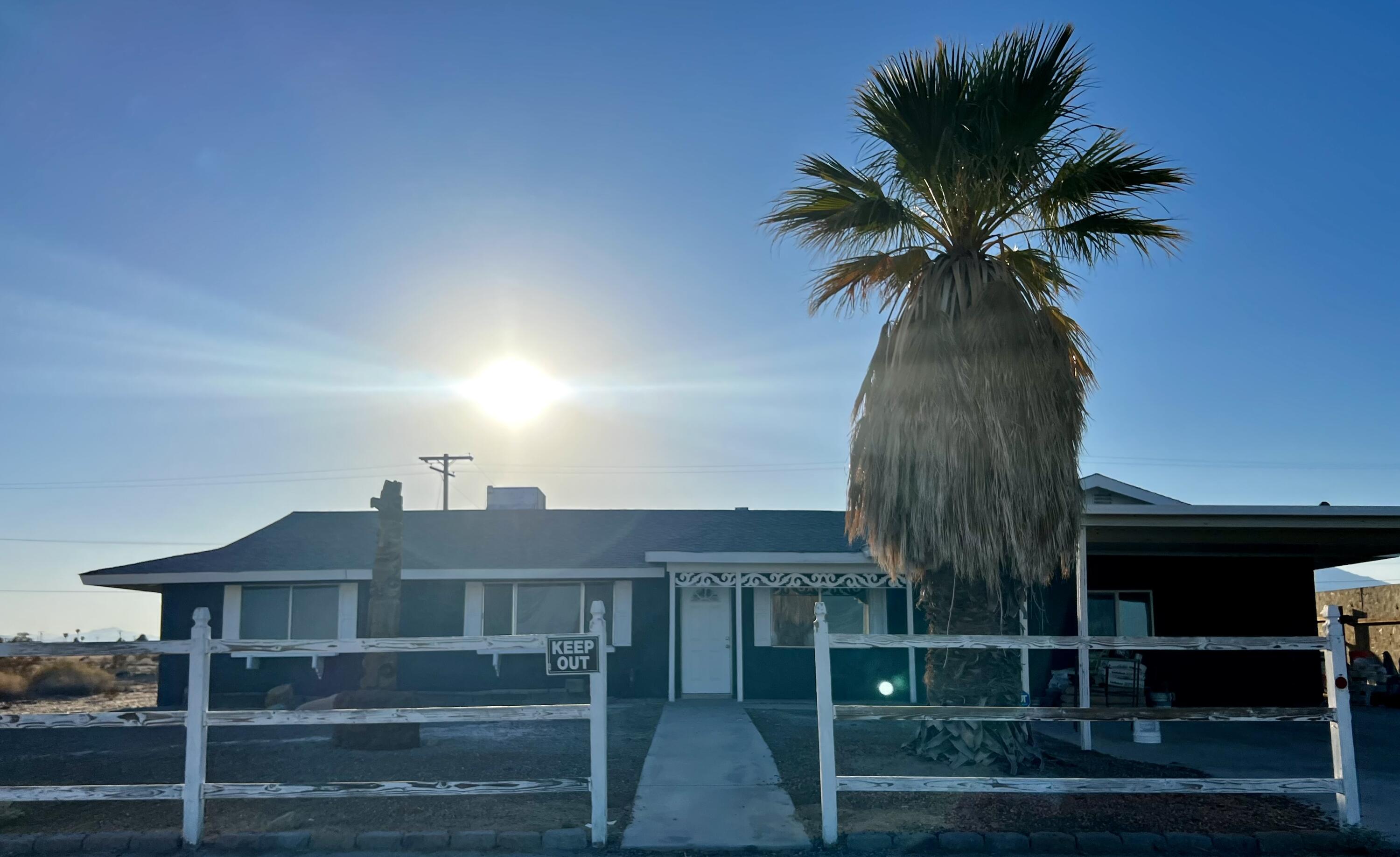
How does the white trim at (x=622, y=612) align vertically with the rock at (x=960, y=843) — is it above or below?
above

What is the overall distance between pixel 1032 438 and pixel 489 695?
1198 centimetres

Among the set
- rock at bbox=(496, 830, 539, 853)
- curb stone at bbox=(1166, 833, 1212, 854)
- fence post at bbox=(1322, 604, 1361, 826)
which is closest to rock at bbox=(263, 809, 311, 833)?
rock at bbox=(496, 830, 539, 853)

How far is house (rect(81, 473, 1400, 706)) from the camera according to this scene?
17.7 m

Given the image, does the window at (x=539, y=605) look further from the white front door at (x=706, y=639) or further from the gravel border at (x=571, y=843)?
the gravel border at (x=571, y=843)

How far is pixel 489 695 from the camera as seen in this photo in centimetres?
1817

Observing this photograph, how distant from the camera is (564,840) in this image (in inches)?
281

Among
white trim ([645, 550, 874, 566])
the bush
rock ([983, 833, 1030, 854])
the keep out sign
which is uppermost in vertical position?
white trim ([645, 550, 874, 566])

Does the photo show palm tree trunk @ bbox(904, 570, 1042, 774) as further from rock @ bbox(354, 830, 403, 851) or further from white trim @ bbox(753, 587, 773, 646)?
white trim @ bbox(753, 587, 773, 646)

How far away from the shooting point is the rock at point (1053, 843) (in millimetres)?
7016

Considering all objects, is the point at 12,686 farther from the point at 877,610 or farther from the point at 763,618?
the point at 877,610

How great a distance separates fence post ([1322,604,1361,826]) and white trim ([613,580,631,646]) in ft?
40.8

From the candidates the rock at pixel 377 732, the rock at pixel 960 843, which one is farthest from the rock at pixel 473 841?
the rock at pixel 377 732

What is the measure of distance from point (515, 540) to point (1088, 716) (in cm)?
1464

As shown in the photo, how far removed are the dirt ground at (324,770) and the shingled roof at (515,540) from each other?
3976mm
